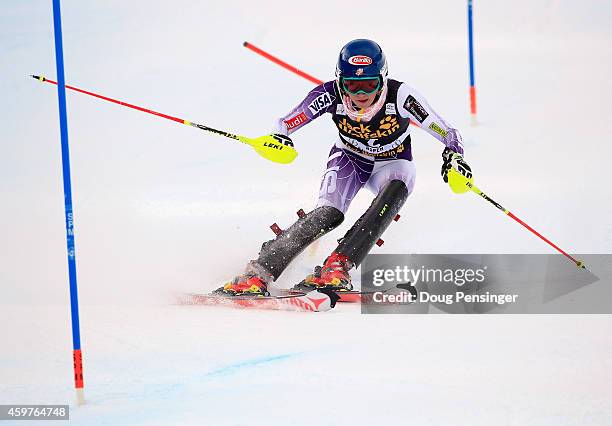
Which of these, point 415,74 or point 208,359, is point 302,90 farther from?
point 208,359

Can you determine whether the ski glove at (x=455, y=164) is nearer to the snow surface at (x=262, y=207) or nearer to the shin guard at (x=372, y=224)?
the shin guard at (x=372, y=224)

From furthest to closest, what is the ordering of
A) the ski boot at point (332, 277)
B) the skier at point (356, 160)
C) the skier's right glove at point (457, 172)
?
the skier's right glove at point (457, 172) → the skier at point (356, 160) → the ski boot at point (332, 277)

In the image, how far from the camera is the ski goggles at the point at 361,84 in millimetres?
6020

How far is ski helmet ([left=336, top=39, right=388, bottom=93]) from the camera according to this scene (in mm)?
5965

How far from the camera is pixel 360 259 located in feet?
19.8

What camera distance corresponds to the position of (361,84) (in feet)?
19.8

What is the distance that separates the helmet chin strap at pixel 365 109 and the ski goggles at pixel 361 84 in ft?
0.37

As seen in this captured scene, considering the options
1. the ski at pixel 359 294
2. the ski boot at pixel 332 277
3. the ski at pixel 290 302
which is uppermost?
the ski boot at pixel 332 277

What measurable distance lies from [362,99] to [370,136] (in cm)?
37

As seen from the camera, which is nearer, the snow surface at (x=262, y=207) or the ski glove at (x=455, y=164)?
the snow surface at (x=262, y=207)

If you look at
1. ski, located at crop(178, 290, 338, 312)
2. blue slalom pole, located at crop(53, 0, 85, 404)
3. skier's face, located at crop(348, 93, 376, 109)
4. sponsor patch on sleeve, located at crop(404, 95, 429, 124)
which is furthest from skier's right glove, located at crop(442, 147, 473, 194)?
blue slalom pole, located at crop(53, 0, 85, 404)

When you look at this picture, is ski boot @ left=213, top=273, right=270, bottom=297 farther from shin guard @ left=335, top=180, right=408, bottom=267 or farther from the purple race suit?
the purple race suit

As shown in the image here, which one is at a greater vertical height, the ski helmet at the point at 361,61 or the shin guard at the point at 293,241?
the ski helmet at the point at 361,61

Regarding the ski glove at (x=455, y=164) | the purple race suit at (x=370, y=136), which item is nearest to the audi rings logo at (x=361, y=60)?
the purple race suit at (x=370, y=136)
